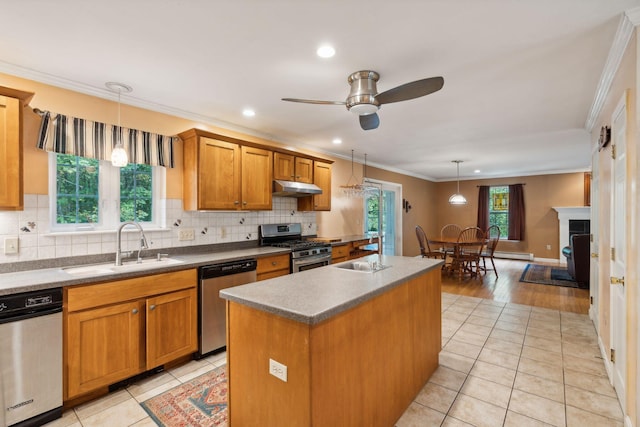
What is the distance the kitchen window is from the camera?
251 cm

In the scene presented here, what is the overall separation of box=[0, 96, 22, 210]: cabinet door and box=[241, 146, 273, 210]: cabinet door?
1817 millimetres

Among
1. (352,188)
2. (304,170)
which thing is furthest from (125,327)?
(352,188)

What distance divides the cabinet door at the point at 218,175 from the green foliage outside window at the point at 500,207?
25.7 feet

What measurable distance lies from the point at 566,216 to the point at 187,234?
28.0ft

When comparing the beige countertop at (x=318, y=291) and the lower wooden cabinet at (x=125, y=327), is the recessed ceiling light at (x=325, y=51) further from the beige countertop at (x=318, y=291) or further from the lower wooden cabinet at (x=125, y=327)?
the lower wooden cabinet at (x=125, y=327)

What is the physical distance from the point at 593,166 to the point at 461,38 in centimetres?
274

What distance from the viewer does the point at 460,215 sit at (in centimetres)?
915

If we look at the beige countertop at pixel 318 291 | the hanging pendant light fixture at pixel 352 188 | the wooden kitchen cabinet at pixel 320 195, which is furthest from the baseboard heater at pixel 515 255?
the beige countertop at pixel 318 291

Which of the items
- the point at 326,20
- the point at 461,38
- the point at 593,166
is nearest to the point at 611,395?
the point at 593,166

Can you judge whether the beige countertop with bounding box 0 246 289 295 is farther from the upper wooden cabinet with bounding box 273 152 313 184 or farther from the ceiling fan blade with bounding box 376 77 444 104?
the ceiling fan blade with bounding box 376 77 444 104

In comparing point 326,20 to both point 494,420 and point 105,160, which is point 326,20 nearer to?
point 105,160

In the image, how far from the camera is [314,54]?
208 cm

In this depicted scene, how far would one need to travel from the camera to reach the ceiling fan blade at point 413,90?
185cm

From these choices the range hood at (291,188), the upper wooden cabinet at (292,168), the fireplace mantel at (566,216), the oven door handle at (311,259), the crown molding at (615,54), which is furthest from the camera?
the fireplace mantel at (566,216)
